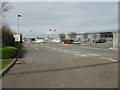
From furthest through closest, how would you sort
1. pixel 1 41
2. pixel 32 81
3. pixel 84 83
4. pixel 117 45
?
pixel 117 45 < pixel 1 41 < pixel 32 81 < pixel 84 83

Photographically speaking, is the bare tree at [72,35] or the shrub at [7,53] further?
the bare tree at [72,35]

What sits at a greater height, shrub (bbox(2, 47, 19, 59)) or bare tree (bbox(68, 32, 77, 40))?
bare tree (bbox(68, 32, 77, 40))

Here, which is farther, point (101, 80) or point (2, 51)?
point (2, 51)

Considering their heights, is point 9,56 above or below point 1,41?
below

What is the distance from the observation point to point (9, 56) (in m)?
12.6

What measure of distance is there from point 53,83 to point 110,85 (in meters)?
1.96

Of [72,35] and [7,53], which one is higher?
[72,35]

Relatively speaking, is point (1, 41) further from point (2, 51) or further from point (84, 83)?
point (84, 83)

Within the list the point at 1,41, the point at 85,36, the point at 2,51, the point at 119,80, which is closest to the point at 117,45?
the point at 1,41

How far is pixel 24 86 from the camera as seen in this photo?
5.50 meters

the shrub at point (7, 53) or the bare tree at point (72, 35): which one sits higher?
the bare tree at point (72, 35)

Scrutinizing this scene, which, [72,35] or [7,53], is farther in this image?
[72,35]

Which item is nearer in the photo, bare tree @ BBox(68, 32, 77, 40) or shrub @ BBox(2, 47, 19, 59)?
shrub @ BBox(2, 47, 19, 59)

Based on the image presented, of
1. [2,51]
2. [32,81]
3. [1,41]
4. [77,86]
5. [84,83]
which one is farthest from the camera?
[1,41]
